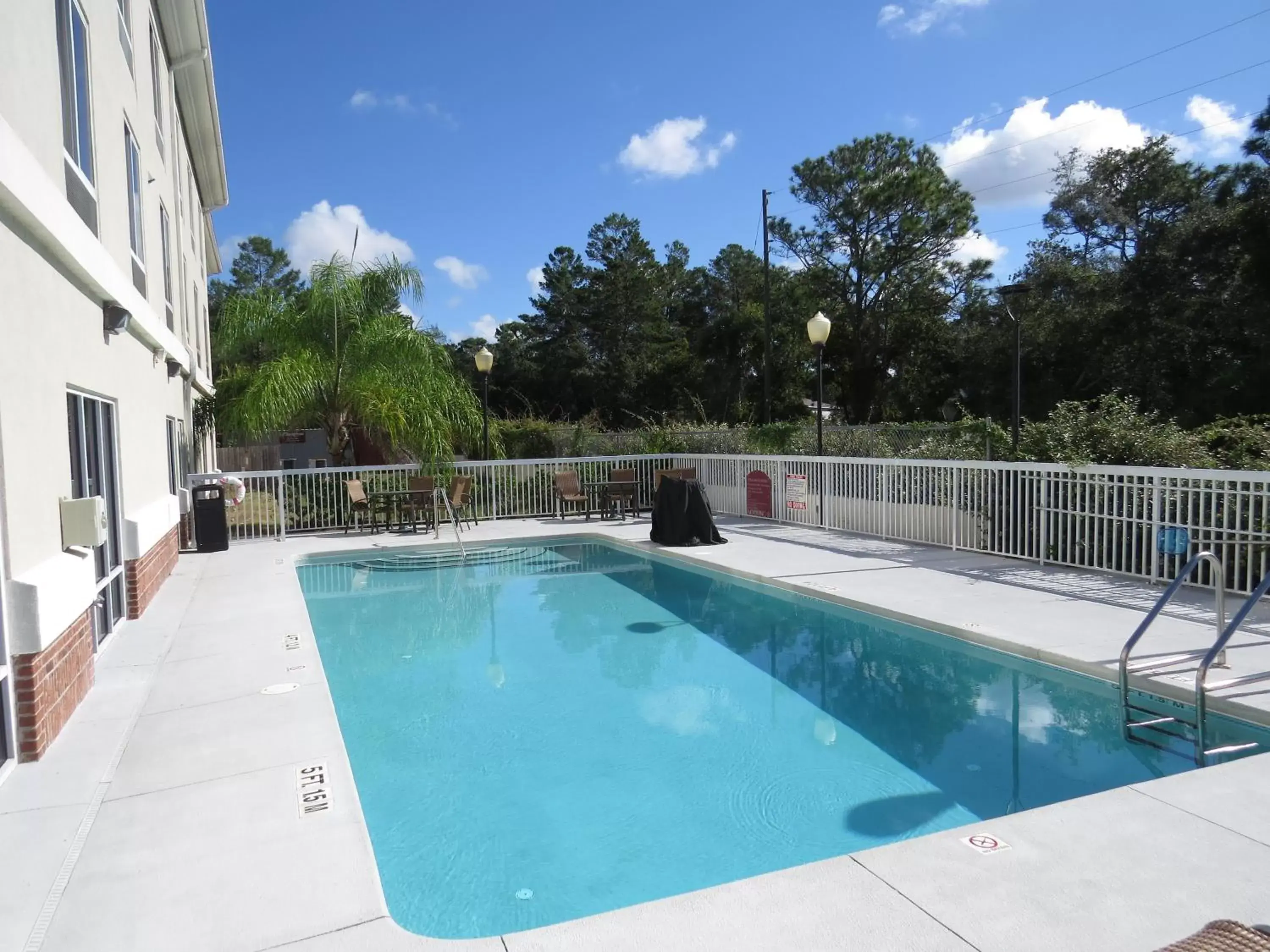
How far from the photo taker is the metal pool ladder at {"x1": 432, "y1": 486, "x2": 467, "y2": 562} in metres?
12.0

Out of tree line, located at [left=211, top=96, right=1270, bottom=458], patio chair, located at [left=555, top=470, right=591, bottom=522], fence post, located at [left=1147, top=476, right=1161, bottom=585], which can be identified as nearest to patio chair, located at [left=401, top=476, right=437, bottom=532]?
tree line, located at [left=211, top=96, right=1270, bottom=458]

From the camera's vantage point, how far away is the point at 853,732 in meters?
5.17

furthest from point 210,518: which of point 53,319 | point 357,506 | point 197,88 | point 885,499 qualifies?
point 885,499

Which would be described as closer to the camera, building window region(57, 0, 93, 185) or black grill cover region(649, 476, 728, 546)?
building window region(57, 0, 93, 185)

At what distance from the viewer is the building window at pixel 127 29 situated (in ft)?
27.4

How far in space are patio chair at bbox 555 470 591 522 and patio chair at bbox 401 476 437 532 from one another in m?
2.12

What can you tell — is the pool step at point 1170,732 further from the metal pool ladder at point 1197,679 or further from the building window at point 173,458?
the building window at point 173,458

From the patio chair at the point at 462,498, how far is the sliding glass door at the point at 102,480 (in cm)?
640

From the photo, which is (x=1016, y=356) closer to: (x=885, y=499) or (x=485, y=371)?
(x=885, y=499)

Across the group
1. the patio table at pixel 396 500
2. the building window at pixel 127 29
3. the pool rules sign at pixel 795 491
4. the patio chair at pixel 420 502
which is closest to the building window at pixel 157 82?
the building window at pixel 127 29

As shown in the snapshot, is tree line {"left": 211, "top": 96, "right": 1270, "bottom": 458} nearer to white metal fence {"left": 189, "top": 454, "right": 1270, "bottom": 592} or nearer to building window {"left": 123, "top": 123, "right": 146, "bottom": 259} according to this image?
white metal fence {"left": 189, "top": 454, "right": 1270, "bottom": 592}

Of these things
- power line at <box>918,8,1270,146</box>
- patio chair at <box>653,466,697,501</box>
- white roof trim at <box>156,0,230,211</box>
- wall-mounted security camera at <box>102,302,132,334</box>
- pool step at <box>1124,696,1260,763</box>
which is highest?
power line at <box>918,8,1270,146</box>

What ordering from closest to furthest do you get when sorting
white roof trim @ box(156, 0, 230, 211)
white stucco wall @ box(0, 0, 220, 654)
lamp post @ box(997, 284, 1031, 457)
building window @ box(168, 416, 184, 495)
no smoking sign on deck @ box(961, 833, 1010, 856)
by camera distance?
1. no smoking sign on deck @ box(961, 833, 1010, 856)
2. white stucco wall @ box(0, 0, 220, 654)
3. lamp post @ box(997, 284, 1031, 457)
4. building window @ box(168, 416, 184, 495)
5. white roof trim @ box(156, 0, 230, 211)

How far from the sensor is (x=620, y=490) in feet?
48.3
